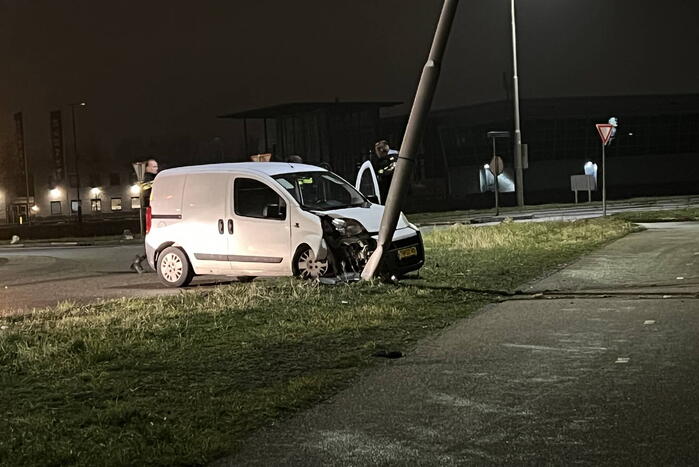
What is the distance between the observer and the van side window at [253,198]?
1320cm

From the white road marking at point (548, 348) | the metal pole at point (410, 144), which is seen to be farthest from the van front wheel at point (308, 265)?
the white road marking at point (548, 348)

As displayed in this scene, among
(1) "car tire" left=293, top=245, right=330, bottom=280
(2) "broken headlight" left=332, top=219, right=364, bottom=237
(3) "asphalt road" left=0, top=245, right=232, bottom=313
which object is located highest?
(2) "broken headlight" left=332, top=219, right=364, bottom=237

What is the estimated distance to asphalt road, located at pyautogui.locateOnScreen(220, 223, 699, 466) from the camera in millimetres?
4805

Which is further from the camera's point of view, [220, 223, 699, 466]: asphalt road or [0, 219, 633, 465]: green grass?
[0, 219, 633, 465]: green grass

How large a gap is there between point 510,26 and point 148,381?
29.5 m

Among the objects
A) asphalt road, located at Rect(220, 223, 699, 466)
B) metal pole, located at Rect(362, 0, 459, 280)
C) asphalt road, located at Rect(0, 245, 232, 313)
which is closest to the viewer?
asphalt road, located at Rect(220, 223, 699, 466)

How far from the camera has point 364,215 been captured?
1285 centimetres

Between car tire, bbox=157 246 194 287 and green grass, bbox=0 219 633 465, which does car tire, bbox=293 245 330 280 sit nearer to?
green grass, bbox=0 219 633 465

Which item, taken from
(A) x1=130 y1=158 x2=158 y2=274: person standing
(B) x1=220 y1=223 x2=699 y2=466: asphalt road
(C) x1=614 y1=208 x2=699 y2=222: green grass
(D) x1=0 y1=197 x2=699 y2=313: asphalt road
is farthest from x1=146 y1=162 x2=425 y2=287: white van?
(C) x1=614 y1=208 x2=699 y2=222: green grass

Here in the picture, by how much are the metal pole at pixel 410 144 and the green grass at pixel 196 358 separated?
640 millimetres

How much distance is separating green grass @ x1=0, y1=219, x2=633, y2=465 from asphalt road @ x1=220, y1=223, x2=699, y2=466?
1.18 ft

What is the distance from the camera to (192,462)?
4.79 m

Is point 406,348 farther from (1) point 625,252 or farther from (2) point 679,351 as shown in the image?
(1) point 625,252

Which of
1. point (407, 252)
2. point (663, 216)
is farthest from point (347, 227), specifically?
point (663, 216)
